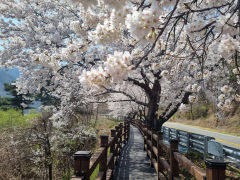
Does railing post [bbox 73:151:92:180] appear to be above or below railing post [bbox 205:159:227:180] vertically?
below

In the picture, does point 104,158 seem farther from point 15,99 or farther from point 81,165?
point 15,99

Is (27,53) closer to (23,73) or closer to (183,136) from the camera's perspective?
(23,73)

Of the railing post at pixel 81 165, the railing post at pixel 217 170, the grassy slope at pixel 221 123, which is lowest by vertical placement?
the grassy slope at pixel 221 123

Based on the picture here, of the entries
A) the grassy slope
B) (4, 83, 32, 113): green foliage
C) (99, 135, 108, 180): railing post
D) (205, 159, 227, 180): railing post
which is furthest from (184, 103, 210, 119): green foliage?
(205, 159, 227, 180): railing post

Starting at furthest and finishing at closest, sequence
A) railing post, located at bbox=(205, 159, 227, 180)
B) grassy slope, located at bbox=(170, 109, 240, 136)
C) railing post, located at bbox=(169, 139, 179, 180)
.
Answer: grassy slope, located at bbox=(170, 109, 240, 136)
railing post, located at bbox=(169, 139, 179, 180)
railing post, located at bbox=(205, 159, 227, 180)

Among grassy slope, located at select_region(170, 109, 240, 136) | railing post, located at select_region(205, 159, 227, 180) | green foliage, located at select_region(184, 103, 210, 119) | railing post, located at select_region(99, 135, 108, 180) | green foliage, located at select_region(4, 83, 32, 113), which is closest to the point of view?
railing post, located at select_region(205, 159, 227, 180)

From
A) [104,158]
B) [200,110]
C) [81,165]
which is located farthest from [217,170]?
[200,110]

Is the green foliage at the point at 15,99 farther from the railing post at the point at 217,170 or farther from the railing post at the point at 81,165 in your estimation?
the railing post at the point at 217,170

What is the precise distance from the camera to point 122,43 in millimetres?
7352

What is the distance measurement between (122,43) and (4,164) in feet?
20.1

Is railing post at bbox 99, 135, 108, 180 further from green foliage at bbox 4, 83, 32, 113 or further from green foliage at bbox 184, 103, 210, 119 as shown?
green foliage at bbox 4, 83, 32, 113

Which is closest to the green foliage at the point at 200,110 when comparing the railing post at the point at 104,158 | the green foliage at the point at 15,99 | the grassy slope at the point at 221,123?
the grassy slope at the point at 221,123

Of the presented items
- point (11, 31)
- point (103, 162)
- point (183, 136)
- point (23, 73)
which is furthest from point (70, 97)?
point (103, 162)

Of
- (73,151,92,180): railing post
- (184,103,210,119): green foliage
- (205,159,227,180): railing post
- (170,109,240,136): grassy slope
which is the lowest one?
(170,109,240,136): grassy slope
